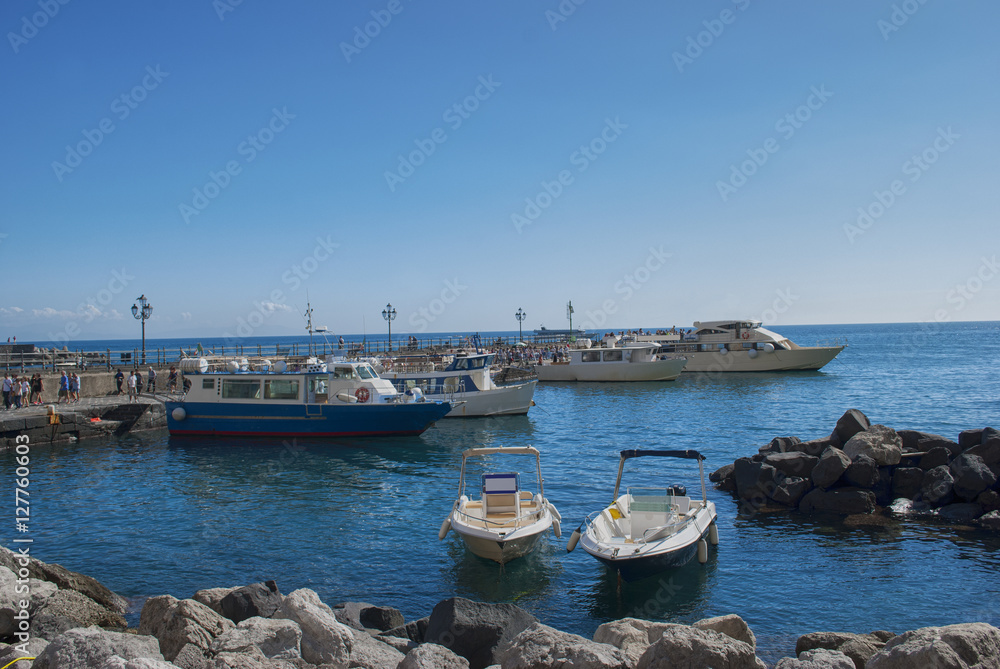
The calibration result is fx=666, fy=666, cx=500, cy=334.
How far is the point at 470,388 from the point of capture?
120 feet

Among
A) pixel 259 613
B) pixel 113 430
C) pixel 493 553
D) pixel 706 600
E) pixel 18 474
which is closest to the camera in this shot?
pixel 259 613

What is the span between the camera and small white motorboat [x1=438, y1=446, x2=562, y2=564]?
41.6 feet

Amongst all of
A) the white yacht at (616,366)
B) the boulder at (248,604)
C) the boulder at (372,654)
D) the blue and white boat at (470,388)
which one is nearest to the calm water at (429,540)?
the boulder at (248,604)

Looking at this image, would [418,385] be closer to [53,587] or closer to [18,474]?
[18,474]

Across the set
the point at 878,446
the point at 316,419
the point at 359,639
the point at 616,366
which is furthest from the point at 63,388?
the point at 616,366

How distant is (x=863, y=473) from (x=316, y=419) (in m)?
20.4

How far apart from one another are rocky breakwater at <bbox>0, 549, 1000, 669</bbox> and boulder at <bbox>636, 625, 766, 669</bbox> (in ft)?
0.04

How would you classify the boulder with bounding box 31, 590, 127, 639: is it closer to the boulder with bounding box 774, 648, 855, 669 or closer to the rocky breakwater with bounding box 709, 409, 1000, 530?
the boulder with bounding box 774, 648, 855, 669

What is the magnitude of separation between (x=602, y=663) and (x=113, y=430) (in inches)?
1206

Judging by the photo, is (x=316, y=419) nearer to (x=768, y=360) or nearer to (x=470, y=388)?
(x=470, y=388)

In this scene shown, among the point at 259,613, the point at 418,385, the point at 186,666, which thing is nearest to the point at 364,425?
the point at 418,385

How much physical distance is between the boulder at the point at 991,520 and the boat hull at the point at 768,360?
47.2m

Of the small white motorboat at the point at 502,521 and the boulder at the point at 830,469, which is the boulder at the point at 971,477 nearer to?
the boulder at the point at 830,469

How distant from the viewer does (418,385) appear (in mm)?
36406
